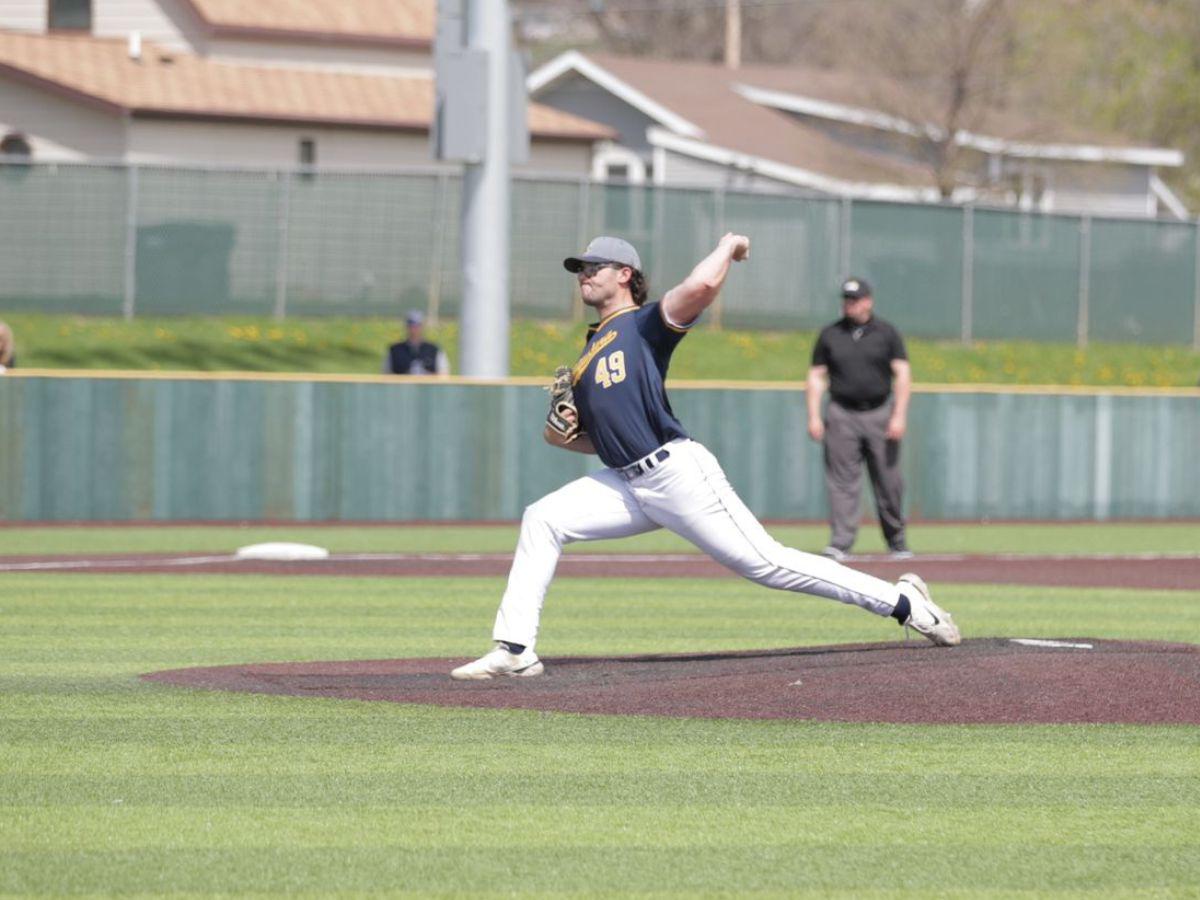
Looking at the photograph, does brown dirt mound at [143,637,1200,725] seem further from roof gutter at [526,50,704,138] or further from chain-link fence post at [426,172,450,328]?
roof gutter at [526,50,704,138]

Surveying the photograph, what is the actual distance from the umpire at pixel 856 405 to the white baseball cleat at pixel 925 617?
586 centimetres

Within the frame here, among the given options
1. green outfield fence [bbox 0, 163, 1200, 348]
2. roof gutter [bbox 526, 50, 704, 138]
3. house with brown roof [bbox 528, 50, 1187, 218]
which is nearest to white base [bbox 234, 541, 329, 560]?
green outfield fence [bbox 0, 163, 1200, 348]

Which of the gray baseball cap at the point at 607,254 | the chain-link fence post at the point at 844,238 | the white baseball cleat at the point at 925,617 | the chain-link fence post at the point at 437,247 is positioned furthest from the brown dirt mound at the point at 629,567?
the chain-link fence post at the point at 844,238

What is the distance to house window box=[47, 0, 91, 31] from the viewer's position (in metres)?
40.1

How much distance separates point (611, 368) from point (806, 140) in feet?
130

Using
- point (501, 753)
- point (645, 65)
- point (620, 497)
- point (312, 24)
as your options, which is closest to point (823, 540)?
point (620, 497)

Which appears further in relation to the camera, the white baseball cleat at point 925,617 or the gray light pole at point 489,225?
the gray light pole at point 489,225

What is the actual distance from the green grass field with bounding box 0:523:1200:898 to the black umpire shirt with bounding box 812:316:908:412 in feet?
17.2

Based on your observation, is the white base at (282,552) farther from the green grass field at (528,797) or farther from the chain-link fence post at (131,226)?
the chain-link fence post at (131,226)

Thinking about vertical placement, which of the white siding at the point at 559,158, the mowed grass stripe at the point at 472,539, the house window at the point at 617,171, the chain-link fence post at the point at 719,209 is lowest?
the mowed grass stripe at the point at 472,539

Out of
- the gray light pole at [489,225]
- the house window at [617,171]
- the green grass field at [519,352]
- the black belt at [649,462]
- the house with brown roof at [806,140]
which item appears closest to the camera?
the black belt at [649,462]

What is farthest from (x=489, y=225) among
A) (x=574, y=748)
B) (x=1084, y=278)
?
(x=574, y=748)

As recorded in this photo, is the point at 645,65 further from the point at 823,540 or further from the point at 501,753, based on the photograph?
the point at 501,753

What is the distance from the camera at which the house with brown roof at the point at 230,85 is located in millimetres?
35188
